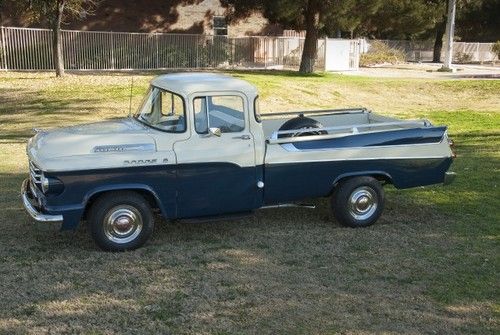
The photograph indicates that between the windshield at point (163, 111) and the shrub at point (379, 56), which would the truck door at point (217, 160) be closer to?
the windshield at point (163, 111)

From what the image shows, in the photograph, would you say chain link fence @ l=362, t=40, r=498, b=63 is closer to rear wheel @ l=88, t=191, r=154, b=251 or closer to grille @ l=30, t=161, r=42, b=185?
rear wheel @ l=88, t=191, r=154, b=251

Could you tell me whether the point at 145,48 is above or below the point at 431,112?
above

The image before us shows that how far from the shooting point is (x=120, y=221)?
626cm

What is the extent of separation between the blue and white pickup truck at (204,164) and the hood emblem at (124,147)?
0.03 feet

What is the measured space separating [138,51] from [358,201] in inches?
949

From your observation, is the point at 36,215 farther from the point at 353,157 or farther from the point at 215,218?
A: the point at 353,157

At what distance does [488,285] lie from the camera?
5.68 metres

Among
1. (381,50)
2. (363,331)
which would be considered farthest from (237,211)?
(381,50)

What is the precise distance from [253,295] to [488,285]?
2.15m

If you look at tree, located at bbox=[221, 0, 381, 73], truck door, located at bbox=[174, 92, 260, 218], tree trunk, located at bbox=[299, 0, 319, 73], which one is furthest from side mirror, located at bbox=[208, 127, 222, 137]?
tree trunk, located at bbox=[299, 0, 319, 73]

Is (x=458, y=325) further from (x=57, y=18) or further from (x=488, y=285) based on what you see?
(x=57, y=18)

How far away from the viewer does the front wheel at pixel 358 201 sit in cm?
723

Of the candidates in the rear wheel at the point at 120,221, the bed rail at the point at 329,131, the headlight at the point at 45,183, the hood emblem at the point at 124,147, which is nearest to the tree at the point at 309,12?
the bed rail at the point at 329,131

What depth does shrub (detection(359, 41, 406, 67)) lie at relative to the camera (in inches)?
1708
